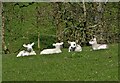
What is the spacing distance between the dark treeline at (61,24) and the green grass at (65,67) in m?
12.1

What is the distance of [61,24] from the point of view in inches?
1550

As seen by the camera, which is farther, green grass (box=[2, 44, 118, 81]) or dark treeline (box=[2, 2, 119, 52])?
dark treeline (box=[2, 2, 119, 52])

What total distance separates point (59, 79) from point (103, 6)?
22.3 metres

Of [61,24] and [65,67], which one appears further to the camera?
[61,24]

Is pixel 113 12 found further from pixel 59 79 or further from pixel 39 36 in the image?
pixel 59 79

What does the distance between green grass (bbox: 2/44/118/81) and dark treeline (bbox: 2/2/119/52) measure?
1207cm

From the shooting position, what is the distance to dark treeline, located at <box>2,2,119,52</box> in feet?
120

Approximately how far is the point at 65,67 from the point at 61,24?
791 inches

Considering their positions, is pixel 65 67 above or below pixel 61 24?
below

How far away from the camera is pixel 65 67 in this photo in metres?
19.6

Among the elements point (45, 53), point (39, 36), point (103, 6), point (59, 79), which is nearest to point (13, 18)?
point (39, 36)

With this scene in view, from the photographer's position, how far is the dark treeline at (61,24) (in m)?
36.5

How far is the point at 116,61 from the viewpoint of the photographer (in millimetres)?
20062

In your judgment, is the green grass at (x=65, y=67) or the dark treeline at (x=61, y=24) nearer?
the green grass at (x=65, y=67)
